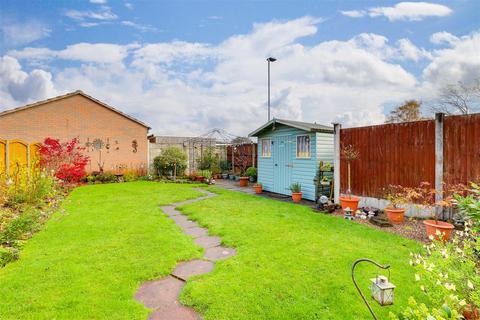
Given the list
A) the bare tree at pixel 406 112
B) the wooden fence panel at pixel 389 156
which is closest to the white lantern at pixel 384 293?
the wooden fence panel at pixel 389 156

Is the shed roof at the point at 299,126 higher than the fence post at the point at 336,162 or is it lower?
higher

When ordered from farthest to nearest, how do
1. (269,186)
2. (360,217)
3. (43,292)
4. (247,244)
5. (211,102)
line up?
(211,102) < (269,186) < (360,217) < (247,244) < (43,292)

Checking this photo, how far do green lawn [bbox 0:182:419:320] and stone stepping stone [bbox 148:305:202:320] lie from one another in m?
0.08

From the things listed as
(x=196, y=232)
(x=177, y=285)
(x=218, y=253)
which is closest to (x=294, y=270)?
(x=218, y=253)

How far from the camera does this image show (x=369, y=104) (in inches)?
453

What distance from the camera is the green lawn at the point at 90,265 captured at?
263 cm

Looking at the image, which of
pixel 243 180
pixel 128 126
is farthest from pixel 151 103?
pixel 243 180

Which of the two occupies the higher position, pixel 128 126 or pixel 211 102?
pixel 211 102

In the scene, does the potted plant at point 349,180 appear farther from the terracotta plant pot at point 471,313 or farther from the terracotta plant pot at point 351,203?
the terracotta plant pot at point 471,313

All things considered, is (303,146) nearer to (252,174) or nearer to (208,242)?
(252,174)

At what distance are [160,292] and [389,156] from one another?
6.41m

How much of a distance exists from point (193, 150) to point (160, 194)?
7.36m

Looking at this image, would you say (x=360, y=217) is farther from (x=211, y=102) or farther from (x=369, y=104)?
(x=211, y=102)

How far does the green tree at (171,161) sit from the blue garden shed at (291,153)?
18.6 feet
